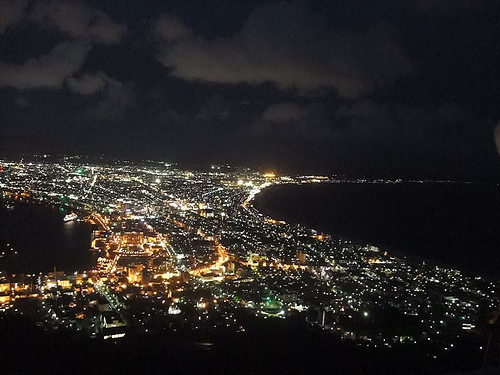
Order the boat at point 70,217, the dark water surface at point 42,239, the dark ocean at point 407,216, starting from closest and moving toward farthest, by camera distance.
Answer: the dark water surface at point 42,239, the boat at point 70,217, the dark ocean at point 407,216

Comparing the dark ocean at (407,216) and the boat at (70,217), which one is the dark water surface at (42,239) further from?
the dark ocean at (407,216)

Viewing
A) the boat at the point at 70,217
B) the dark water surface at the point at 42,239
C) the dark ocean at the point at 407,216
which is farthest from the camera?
the dark ocean at the point at 407,216

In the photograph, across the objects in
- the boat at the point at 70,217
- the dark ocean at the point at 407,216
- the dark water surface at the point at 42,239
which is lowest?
the dark water surface at the point at 42,239

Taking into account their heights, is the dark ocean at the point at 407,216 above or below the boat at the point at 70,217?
above

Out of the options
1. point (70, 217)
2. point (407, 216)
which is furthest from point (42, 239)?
point (407, 216)

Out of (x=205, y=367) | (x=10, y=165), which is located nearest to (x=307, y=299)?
(x=205, y=367)

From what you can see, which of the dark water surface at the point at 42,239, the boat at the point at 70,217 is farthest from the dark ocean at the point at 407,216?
the dark water surface at the point at 42,239

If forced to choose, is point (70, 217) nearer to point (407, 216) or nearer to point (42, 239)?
point (42, 239)

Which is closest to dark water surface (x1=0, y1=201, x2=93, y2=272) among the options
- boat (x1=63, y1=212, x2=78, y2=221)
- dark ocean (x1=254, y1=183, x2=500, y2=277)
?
boat (x1=63, y1=212, x2=78, y2=221)
